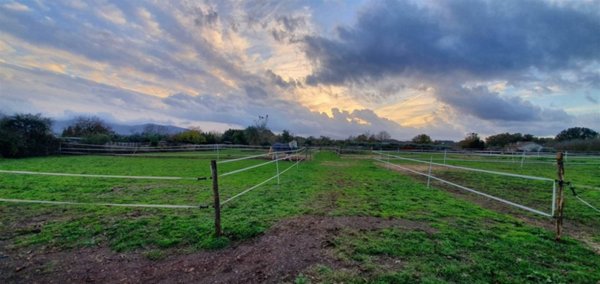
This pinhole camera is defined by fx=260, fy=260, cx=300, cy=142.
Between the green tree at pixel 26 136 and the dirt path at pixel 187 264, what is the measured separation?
2017 centimetres

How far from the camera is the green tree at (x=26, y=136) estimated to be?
16688 mm

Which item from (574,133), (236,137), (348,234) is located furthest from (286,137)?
(574,133)

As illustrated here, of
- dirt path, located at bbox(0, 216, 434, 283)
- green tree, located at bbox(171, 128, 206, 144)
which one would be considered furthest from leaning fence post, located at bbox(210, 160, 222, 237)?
green tree, located at bbox(171, 128, 206, 144)

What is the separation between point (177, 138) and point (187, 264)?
110ft

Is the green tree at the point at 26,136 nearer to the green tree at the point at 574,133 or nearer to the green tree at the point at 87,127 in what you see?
the green tree at the point at 87,127

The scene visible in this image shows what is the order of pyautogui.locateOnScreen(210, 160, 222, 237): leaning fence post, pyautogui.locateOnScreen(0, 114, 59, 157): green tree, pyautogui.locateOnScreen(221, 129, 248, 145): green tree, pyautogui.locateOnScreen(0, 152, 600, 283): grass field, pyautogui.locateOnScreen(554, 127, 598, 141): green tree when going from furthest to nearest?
pyautogui.locateOnScreen(554, 127, 598, 141): green tree → pyautogui.locateOnScreen(221, 129, 248, 145): green tree → pyautogui.locateOnScreen(0, 114, 59, 157): green tree → pyautogui.locateOnScreen(210, 160, 222, 237): leaning fence post → pyautogui.locateOnScreen(0, 152, 600, 283): grass field

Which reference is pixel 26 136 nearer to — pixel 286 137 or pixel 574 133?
pixel 286 137

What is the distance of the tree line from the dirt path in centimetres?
2040

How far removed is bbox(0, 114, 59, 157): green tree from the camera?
16688 millimetres

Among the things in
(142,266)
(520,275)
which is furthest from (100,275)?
(520,275)

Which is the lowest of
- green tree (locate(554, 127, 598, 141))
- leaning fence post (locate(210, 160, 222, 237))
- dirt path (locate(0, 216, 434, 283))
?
dirt path (locate(0, 216, 434, 283))

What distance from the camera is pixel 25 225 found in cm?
434

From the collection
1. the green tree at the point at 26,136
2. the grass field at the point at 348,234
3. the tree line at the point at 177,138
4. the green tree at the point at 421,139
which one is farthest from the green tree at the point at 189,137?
the green tree at the point at 421,139

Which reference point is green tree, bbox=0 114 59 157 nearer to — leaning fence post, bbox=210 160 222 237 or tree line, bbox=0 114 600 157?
tree line, bbox=0 114 600 157
